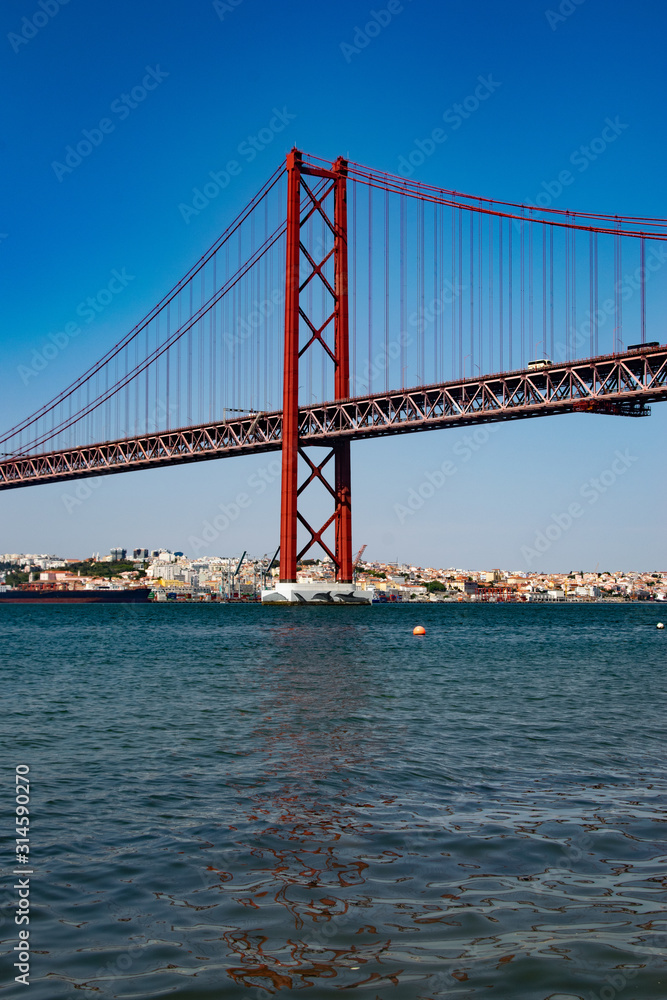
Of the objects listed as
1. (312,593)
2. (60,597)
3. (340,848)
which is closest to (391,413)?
(312,593)

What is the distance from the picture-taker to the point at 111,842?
6625 millimetres

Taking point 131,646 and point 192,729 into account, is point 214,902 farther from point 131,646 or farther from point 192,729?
point 131,646

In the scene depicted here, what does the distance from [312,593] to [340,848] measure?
173 ft

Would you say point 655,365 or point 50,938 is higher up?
point 655,365

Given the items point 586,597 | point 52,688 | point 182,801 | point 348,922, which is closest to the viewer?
point 348,922

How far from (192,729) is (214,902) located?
6.63m

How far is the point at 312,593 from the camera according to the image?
194 feet

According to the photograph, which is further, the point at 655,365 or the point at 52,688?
the point at 655,365

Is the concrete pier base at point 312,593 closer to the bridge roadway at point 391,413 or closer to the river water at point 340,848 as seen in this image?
the bridge roadway at point 391,413

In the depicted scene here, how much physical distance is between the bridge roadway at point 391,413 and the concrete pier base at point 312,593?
9.18 meters

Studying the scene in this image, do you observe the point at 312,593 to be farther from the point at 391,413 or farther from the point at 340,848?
the point at 340,848

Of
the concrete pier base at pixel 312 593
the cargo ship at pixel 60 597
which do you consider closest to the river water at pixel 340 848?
the concrete pier base at pixel 312 593

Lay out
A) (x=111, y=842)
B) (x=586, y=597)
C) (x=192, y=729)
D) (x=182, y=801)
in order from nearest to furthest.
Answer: (x=111, y=842), (x=182, y=801), (x=192, y=729), (x=586, y=597)

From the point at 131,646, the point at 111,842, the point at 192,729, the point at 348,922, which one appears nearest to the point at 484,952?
the point at 348,922
